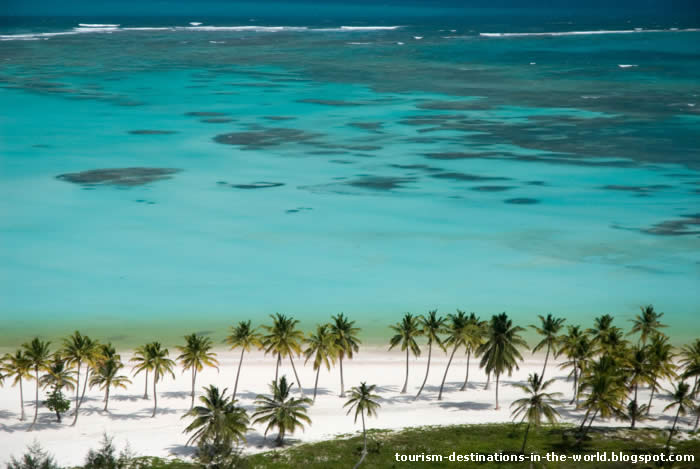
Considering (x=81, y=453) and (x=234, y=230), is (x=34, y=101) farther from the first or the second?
(x=81, y=453)

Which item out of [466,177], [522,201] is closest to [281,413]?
[522,201]

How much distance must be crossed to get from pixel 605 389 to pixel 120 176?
9641 centimetres

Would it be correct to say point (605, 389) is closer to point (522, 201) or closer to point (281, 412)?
point (281, 412)

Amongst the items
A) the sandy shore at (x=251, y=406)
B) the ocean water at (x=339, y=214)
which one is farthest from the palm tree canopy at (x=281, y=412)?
the ocean water at (x=339, y=214)

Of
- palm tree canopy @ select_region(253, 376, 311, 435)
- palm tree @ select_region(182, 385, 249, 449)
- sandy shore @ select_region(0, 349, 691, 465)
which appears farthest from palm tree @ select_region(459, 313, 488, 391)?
palm tree @ select_region(182, 385, 249, 449)

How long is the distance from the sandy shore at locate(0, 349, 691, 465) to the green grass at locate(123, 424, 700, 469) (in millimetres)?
2066

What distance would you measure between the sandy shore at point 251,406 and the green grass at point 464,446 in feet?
6.78

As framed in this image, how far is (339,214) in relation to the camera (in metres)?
115

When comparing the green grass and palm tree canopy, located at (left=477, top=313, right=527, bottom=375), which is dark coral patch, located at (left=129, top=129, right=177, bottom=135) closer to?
palm tree canopy, located at (left=477, top=313, right=527, bottom=375)

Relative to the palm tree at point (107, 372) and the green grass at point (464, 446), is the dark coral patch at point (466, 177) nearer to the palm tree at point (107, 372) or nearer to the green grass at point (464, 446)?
the green grass at point (464, 446)

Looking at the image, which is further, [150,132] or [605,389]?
[150,132]

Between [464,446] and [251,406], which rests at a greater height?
[251,406]

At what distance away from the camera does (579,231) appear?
107 m

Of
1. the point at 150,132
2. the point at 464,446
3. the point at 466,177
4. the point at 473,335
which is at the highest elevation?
the point at 150,132
